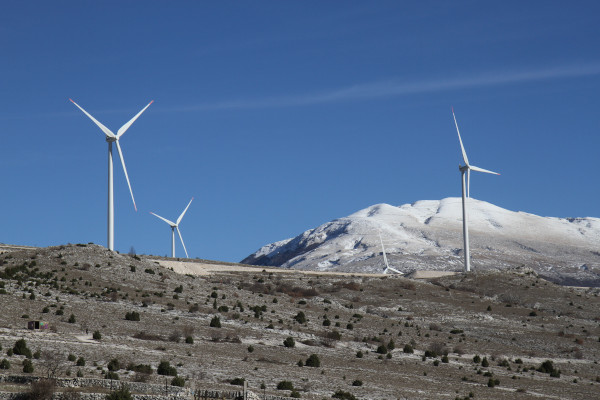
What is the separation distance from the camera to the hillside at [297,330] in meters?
59.1

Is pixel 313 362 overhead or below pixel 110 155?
below

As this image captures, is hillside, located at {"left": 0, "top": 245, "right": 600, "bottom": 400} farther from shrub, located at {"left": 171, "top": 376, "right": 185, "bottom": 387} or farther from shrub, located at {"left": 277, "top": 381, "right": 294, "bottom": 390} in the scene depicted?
shrub, located at {"left": 277, "top": 381, "right": 294, "bottom": 390}

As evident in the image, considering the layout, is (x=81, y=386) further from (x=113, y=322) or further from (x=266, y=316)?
(x=266, y=316)

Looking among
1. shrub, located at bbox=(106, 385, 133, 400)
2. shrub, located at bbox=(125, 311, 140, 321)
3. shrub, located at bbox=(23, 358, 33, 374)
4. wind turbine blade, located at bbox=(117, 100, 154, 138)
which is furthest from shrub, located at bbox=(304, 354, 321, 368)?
wind turbine blade, located at bbox=(117, 100, 154, 138)

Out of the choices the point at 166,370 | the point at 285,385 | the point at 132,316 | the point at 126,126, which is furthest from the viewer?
the point at 126,126

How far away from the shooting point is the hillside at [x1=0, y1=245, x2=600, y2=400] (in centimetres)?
5906

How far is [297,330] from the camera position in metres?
86.9

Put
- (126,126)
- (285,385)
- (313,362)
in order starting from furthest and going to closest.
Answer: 1. (126,126)
2. (313,362)
3. (285,385)

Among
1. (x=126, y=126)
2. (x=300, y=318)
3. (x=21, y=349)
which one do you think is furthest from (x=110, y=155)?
(x=21, y=349)

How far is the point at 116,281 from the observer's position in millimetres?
97938

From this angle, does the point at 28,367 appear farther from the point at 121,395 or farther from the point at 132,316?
the point at 132,316

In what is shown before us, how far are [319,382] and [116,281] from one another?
45.3 metres

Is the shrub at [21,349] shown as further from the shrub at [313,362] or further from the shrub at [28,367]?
the shrub at [313,362]

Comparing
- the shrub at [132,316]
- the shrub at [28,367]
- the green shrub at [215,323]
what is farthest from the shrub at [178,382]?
the green shrub at [215,323]
